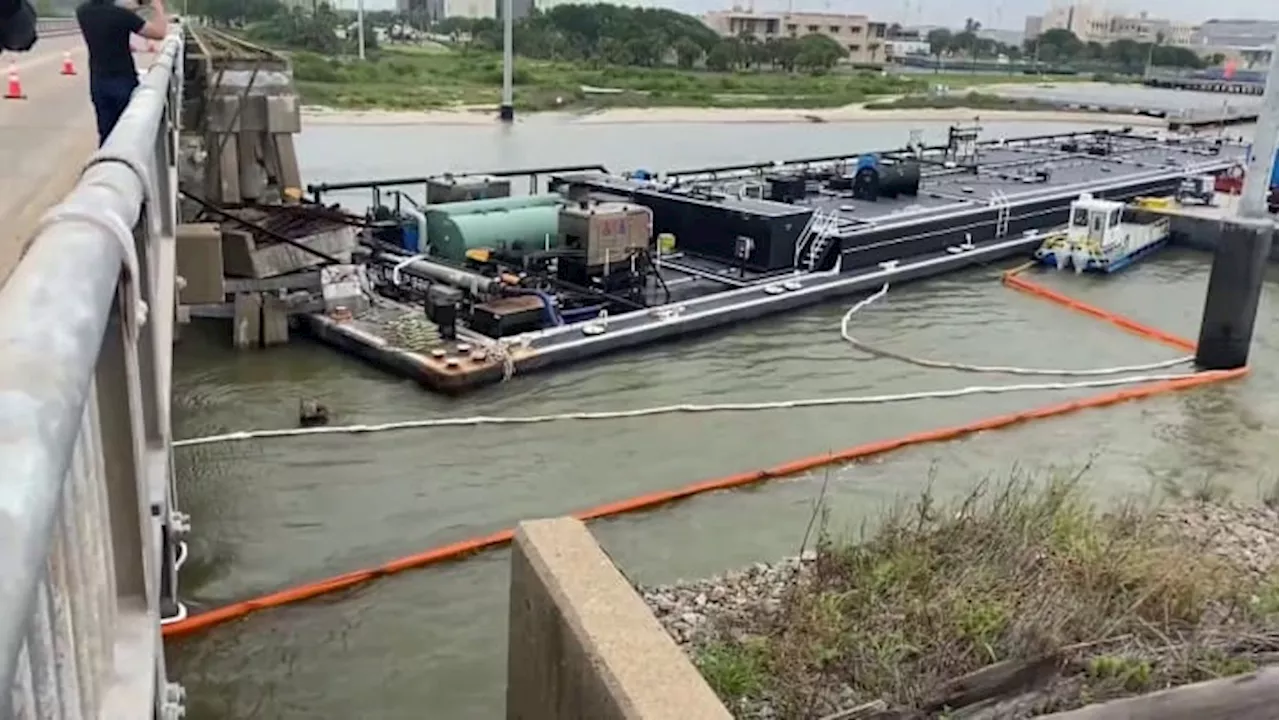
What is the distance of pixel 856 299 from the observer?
2523 cm

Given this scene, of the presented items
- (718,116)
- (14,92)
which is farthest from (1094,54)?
(14,92)

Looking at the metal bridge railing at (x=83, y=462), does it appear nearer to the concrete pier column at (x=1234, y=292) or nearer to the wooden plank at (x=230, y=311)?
the wooden plank at (x=230, y=311)

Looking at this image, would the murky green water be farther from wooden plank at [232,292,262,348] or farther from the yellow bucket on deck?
the yellow bucket on deck

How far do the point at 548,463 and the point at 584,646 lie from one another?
1019cm

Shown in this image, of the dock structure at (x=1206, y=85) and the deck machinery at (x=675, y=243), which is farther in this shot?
the dock structure at (x=1206, y=85)

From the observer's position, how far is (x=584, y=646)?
5328 mm

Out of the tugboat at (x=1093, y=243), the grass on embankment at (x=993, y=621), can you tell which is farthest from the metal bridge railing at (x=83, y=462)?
the tugboat at (x=1093, y=243)

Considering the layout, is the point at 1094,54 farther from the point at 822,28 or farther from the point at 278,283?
the point at 278,283

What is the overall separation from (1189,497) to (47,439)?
51.2ft

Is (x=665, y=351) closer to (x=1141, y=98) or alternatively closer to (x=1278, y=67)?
(x=1278, y=67)

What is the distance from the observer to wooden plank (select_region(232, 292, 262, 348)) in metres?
19.1

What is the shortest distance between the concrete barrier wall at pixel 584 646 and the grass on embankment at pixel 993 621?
194 centimetres

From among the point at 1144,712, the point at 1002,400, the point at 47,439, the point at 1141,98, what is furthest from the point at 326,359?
the point at 1141,98

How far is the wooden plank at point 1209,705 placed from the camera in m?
5.44
